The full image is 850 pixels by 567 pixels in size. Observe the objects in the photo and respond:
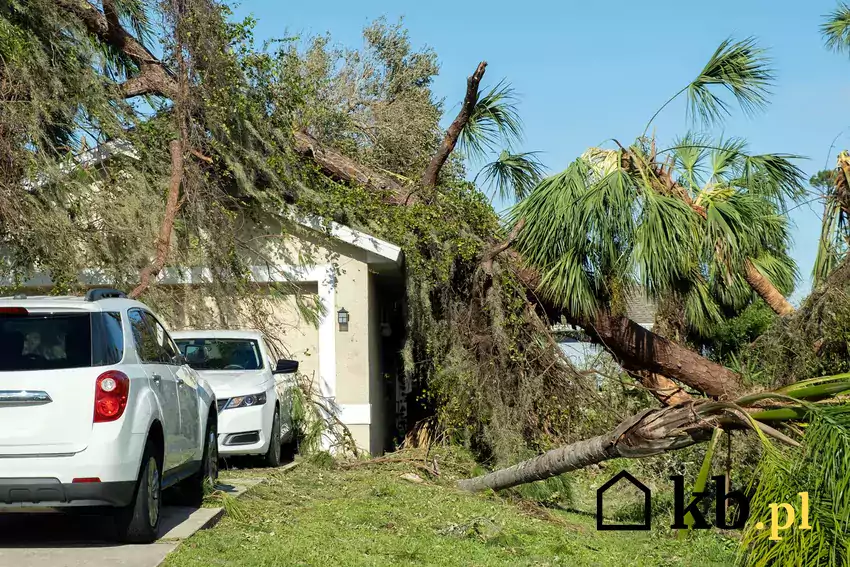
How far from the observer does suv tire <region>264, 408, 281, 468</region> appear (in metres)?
12.0

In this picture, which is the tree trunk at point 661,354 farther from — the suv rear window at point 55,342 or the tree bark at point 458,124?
the suv rear window at point 55,342

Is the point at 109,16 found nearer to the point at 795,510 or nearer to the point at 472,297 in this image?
the point at 472,297

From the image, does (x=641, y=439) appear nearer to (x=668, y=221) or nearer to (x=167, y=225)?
(x=668, y=221)

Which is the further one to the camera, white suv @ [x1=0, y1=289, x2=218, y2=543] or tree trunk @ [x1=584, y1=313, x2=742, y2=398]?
A: tree trunk @ [x1=584, y1=313, x2=742, y2=398]

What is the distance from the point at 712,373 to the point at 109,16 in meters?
10.3

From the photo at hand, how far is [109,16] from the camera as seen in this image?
14.7 meters

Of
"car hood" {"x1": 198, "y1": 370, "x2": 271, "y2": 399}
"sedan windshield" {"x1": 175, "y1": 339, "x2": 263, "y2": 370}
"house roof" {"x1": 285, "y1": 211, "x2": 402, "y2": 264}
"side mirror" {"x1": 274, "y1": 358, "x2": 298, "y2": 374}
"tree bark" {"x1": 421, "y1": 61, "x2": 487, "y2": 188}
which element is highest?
"tree bark" {"x1": 421, "y1": 61, "x2": 487, "y2": 188}

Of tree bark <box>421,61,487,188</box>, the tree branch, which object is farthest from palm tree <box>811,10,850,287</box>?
the tree branch

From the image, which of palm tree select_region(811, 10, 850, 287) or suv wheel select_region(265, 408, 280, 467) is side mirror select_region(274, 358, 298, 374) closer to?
suv wheel select_region(265, 408, 280, 467)

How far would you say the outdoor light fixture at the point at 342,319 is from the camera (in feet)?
46.1

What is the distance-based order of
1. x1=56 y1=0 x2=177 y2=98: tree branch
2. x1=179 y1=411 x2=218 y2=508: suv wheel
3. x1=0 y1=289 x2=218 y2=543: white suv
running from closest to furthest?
x1=0 y1=289 x2=218 y2=543: white suv < x1=179 y1=411 x2=218 y2=508: suv wheel < x1=56 y1=0 x2=177 y2=98: tree branch

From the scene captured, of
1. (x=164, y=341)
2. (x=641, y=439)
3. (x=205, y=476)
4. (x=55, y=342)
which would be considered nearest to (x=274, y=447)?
(x=205, y=476)

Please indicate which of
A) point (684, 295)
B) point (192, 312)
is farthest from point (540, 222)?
point (192, 312)

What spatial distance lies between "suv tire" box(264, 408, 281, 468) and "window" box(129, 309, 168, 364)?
14.2ft
